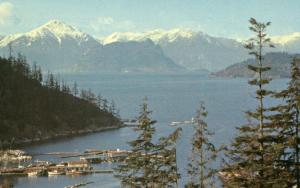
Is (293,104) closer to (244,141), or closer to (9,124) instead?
(244,141)

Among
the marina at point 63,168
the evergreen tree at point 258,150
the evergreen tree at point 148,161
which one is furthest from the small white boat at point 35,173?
the evergreen tree at point 258,150

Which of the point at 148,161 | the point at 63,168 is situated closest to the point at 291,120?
the point at 148,161

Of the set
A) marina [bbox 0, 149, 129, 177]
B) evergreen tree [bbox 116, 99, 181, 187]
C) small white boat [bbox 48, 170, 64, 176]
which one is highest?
evergreen tree [bbox 116, 99, 181, 187]

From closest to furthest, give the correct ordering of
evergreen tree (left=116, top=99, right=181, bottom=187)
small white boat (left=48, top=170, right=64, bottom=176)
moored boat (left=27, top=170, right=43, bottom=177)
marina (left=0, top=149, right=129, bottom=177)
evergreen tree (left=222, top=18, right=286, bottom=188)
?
evergreen tree (left=222, top=18, right=286, bottom=188) → evergreen tree (left=116, top=99, right=181, bottom=187) → moored boat (left=27, top=170, right=43, bottom=177) → small white boat (left=48, top=170, right=64, bottom=176) → marina (left=0, top=149, right=129, bottom=177)

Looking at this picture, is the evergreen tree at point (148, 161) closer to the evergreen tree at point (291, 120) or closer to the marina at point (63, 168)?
the evergreen tree at point (291, 120)

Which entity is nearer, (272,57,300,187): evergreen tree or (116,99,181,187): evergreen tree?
(272,57,300,187): evergreen tree

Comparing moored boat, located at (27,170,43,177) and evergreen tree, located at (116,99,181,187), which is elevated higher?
evergreen tree, located at (116,99,181,187)

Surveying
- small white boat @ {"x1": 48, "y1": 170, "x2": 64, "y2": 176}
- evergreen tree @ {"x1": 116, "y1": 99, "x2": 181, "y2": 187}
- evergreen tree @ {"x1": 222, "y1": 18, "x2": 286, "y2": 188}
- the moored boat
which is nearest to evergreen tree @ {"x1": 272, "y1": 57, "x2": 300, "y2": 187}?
evergreen tree @ {"x1": 222, "y1": 18, "x2": 286, "y2": 188}

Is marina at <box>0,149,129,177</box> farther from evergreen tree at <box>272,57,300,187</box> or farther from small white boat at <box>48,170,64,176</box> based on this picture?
evergreen tree at <box>272,57,300,187</box>

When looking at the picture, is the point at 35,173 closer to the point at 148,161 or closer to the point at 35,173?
the point at 35,173
